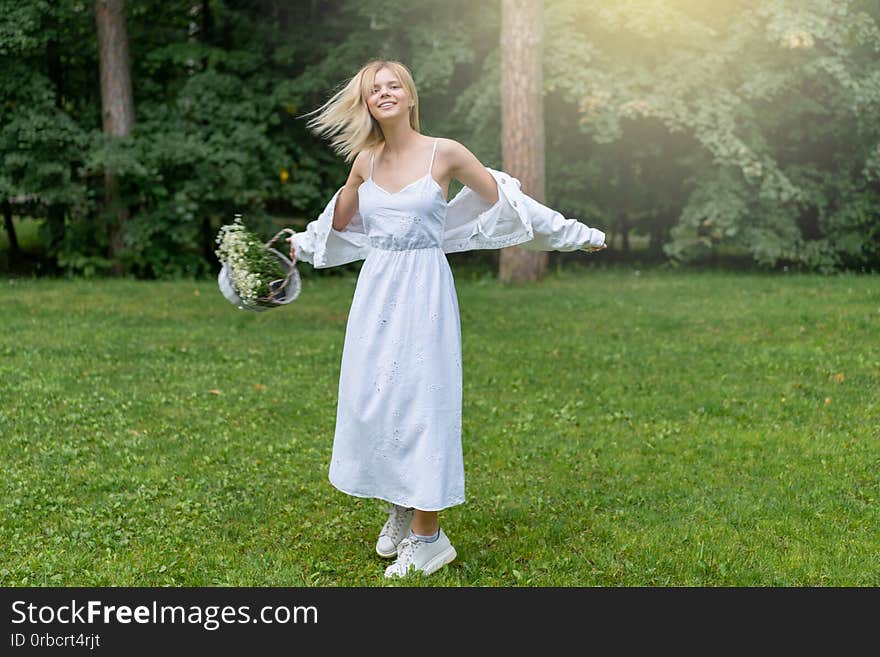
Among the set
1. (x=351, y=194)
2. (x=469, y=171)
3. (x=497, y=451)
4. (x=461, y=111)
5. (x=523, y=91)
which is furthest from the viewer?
(x=461, y=111)

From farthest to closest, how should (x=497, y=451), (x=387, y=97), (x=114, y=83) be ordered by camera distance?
(x=114, y=83) → (x=497, y=451) → (x=387, y=97)

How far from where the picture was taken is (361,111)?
440 centimetres

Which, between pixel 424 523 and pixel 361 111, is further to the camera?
pixel 424 523

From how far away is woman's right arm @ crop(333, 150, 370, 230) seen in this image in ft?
14.9

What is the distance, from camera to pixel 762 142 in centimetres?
1559

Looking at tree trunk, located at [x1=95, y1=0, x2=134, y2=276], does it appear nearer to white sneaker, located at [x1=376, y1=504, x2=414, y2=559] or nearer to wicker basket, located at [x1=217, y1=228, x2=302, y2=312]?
wicker basket, located at [x1=217, y1=228, x2=302, y2=312]

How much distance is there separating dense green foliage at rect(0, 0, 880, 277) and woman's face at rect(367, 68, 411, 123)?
1090cm

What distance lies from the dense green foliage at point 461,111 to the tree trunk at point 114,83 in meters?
0.25

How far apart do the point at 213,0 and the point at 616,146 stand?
742 cm

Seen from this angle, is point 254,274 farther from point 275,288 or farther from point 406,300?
point 406,300

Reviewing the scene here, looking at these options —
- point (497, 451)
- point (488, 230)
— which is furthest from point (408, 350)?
point (497, 451)

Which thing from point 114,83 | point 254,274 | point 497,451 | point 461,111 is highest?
point 114,83

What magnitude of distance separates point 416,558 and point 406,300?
1160mm

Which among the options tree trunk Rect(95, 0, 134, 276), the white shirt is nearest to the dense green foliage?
tree trunk Rect(95, 0, 134, 276)
